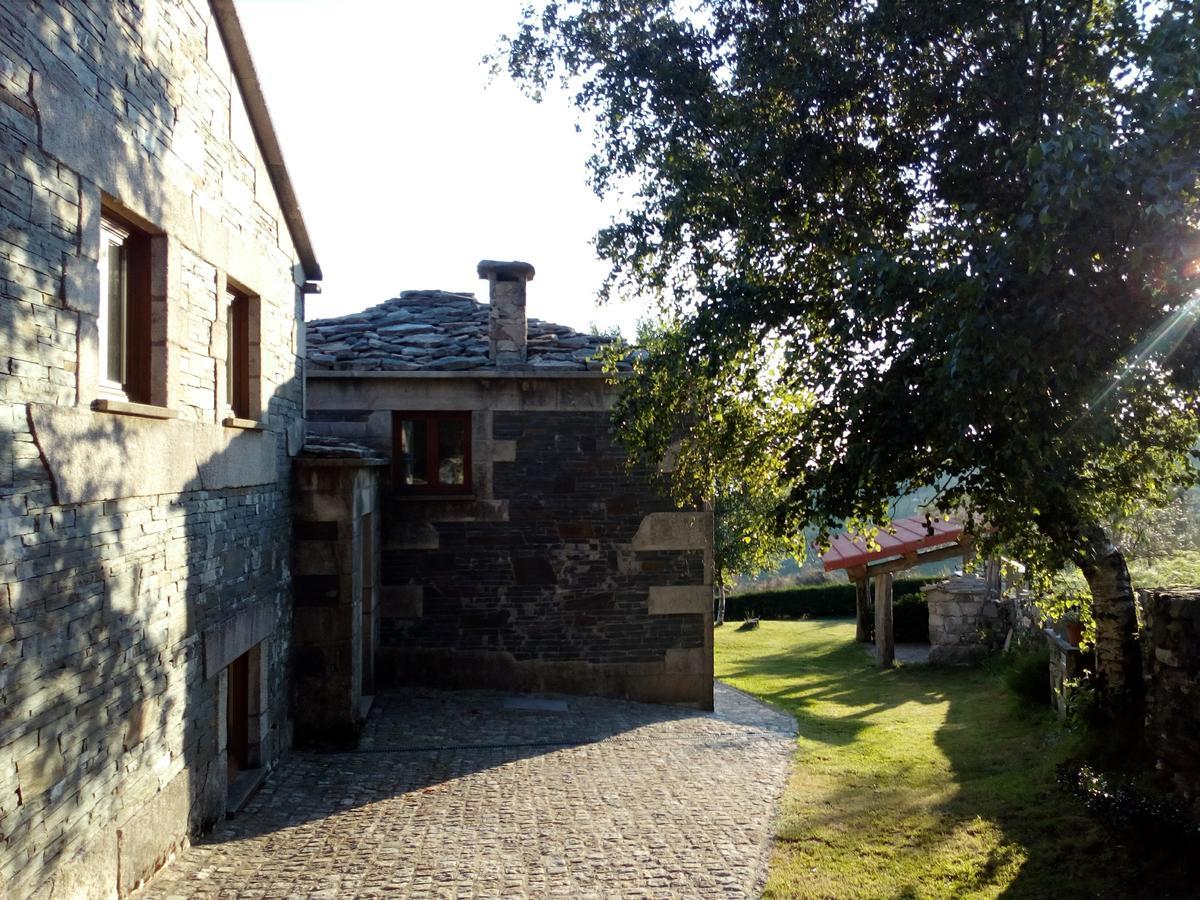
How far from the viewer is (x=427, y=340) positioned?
1184 centimetres

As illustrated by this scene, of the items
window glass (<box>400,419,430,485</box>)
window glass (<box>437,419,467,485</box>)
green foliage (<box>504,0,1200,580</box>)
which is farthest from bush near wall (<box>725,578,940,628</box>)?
green foliage (<box>504,0,1200,580</box>)

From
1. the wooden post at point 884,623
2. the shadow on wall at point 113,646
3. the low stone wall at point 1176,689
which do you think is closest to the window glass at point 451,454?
the shadow on wall at point 113,646

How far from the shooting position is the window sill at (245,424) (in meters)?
6.65

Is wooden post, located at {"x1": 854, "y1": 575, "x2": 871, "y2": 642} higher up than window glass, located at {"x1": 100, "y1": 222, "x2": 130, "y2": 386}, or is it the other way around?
window glass, located at {"x1": 100, "y1": 222, "x2": 130, "y2": 386}

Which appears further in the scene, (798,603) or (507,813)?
(798,603)

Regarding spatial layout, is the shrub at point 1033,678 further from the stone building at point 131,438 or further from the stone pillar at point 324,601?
the stone building at point 131,438

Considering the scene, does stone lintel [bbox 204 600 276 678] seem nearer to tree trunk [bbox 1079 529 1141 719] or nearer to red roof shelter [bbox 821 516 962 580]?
tree trunk [bbox 1079 529 1141 719]

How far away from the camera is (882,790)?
7934 millimetres

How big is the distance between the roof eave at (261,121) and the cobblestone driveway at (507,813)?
191 inches

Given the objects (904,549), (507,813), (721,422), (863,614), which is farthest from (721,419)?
(863,614)

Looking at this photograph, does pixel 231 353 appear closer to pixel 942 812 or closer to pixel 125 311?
pixel 125 311

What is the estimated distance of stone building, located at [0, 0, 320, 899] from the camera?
13.0 ft

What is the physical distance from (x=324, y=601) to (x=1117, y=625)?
668cm

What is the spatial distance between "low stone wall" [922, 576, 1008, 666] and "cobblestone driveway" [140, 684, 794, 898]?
225 inches
